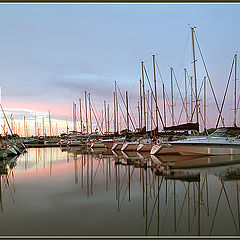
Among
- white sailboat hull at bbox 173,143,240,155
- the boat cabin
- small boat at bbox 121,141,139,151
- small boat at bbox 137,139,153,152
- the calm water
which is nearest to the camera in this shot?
the calm water

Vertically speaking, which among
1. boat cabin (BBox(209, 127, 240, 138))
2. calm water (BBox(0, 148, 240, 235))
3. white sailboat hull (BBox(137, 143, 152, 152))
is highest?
boat cabin (BBox(209, 127, 240, 138))

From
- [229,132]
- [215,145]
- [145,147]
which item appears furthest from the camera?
[145,147]

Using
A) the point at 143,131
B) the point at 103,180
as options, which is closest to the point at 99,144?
the point at 143,131

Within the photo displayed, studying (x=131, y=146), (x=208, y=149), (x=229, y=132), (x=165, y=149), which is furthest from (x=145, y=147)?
(x=229, y=132)

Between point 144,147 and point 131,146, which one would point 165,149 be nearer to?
point 144,147

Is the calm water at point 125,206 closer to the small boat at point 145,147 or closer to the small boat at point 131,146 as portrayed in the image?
the small boat at point 145,147

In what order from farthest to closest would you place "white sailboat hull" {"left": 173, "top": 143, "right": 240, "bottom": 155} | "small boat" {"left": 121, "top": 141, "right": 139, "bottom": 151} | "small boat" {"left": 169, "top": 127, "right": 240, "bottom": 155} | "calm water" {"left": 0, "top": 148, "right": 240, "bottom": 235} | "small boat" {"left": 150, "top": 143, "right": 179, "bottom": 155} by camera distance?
"small boat" {"left": 121, "top": 141, "right": 139, "bottom": 151} < "small boat" {"left": 150, "top": 143, "right": 179, "bottom": 155} < "small boat" {"left": 169, "top": 127, "right": 240, "bottom": 155} < "white sailboat hull" {"left": 173, "top": 143, "right": 240, "bottom": 155} < "calm water" {"left": 0, "top": 148, "right": 240, "bottom": 235}

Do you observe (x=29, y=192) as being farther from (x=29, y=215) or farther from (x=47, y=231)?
(x=47, y=231)

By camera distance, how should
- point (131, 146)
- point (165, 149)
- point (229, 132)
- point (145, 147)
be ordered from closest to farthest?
point (229, 132), point (165, 149), point (145, 147), point (131, 146)

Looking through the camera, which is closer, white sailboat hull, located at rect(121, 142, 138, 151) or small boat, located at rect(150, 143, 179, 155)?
small boat, located at rect(150, 143, 179, 155)

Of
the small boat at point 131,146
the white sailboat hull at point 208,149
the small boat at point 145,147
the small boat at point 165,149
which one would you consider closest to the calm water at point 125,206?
the white sailboat hull at point 208,149

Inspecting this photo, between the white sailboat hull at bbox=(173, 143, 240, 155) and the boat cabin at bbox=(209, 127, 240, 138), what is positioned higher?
the boat cabin at bbox=(209, 127, 240, 138)

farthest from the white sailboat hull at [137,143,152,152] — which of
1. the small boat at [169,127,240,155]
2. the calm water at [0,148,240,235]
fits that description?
the calm water at [0,148,240,235]

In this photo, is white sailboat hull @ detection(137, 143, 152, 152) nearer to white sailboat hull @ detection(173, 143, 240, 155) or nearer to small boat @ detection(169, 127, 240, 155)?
small boat @ detection(169, 127, 240, 155)
